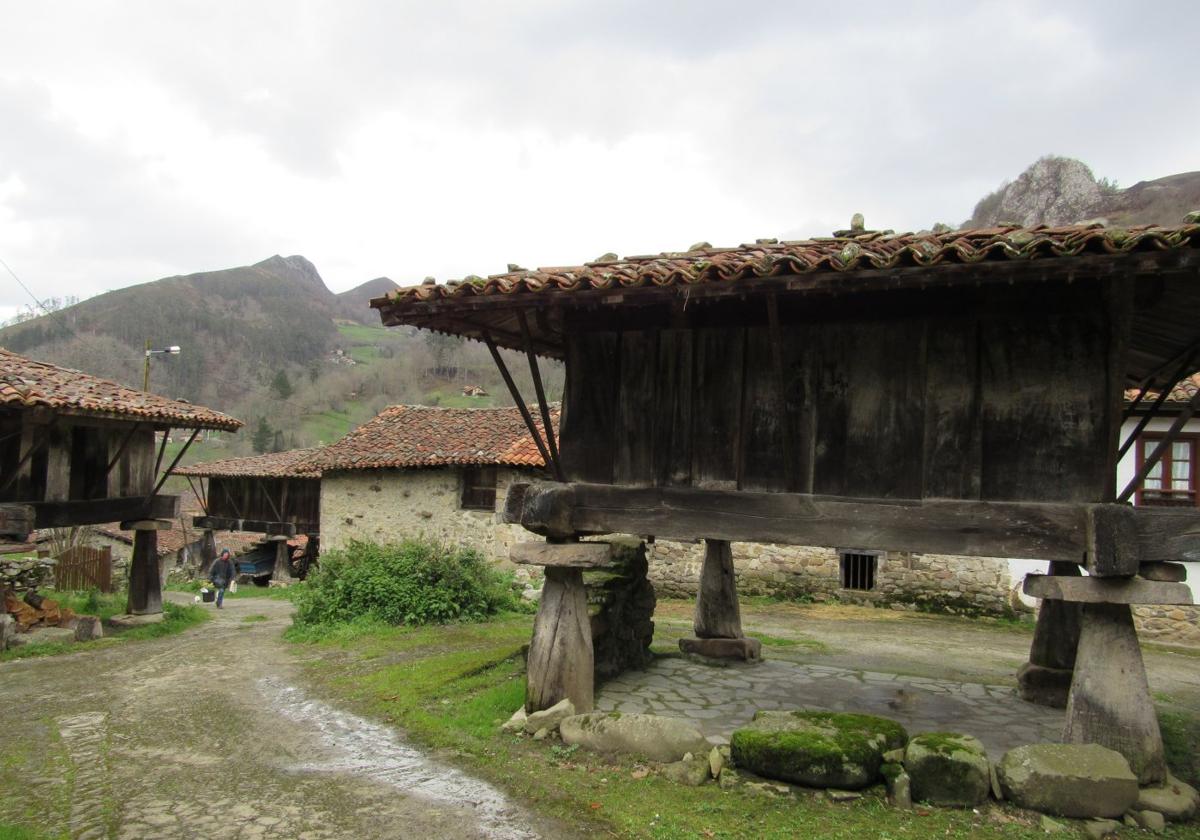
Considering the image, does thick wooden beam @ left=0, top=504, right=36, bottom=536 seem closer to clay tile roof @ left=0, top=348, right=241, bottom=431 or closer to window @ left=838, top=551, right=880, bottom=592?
clay tile roof @ left=0, top=348, right=241, bottom=431

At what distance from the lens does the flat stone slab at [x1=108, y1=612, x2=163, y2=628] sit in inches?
474

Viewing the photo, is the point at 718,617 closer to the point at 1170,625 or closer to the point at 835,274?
the point at 835,274

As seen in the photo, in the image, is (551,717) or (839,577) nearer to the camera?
(551,717)

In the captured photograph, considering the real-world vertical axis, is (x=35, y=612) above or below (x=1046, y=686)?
below

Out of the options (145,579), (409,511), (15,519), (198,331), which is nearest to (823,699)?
(15,519)

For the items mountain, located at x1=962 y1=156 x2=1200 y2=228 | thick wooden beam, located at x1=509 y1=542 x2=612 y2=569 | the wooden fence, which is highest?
mountain, located at x1=962 y1=156 x2=1200 y2=228

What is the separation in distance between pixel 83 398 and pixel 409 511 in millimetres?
7654

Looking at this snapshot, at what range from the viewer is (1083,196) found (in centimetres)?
4753

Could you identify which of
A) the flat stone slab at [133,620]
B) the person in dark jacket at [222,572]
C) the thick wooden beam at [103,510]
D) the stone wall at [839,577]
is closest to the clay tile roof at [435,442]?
the person in dark jacket at [222,572]

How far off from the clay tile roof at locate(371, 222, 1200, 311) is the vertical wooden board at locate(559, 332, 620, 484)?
0.67 m

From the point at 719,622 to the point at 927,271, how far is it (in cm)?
518

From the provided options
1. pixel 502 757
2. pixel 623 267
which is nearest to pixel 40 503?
pixel 502 757

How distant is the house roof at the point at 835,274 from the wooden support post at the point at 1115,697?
81.5 inches

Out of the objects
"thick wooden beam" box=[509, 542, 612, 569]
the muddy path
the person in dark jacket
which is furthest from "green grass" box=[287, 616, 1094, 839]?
the person in dark jacket
